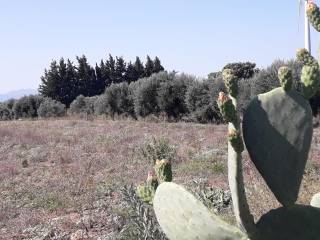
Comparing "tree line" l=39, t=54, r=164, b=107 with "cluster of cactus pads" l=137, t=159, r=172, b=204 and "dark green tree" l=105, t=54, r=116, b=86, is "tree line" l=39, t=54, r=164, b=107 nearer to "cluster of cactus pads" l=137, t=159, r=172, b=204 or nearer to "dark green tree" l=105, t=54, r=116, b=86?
"dark green tree" l=105, t=54, r=116, b=86

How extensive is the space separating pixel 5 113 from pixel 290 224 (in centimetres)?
4599

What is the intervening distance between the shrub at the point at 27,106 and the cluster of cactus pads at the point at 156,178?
138 ft

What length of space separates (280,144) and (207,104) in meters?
26.8

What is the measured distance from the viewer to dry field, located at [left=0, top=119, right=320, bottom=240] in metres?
7.99

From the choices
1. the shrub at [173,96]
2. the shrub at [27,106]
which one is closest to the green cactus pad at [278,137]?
the shrub at [173,96]

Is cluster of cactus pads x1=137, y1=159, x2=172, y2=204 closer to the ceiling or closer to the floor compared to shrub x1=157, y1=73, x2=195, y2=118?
closer to the ceiling

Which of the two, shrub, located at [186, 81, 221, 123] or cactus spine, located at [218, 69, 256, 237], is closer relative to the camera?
cactus spine, located at [218, 69, 256, 237]

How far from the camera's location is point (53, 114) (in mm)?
40125

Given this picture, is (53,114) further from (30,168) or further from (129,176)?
(129,176)

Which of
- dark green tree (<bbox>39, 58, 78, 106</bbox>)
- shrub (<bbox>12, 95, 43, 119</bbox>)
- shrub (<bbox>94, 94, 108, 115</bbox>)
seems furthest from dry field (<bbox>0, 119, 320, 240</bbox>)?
dark green tree (<bbox>39, 58, 78, 106</bbox>)

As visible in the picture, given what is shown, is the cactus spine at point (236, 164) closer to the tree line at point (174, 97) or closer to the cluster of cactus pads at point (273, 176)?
the cluster of cactus pads at point (273, 176)

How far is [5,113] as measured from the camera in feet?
153

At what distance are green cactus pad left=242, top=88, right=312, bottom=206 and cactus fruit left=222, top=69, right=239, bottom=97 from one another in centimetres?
26

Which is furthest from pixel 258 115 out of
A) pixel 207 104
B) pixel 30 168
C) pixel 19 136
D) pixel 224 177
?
pixel 207 104
